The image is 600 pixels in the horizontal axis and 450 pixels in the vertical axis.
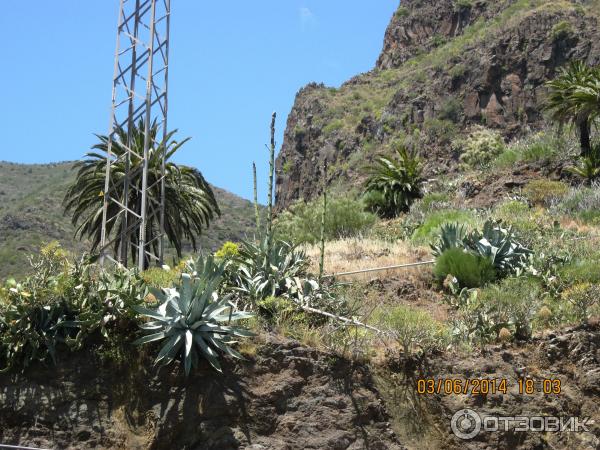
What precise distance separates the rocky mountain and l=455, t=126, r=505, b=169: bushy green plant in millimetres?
11227

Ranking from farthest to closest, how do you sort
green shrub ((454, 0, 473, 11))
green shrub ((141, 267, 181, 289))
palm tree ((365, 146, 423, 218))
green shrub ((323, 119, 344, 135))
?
green shrub ((454, 0, 473, 11))
green shrub ((323, 119, 344, 135))
palm tree ((365, 146, 423, 218))
green shrub ((141, 267, 181, 289))

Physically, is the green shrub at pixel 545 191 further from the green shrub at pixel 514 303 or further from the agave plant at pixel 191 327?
the agave plant at pixel 191 327

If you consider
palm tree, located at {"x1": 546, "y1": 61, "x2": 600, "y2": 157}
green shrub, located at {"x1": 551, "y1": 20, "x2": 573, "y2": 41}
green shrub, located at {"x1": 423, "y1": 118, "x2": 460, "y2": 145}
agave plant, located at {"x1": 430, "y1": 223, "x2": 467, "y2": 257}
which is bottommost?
agave plant, located at {"x1": 430, "y1": 223, "x2": 467, "y2": 257}

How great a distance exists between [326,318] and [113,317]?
291 cm

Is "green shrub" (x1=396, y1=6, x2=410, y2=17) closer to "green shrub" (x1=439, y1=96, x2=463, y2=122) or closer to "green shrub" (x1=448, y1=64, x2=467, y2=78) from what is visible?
"green shrub" (x1=448, y1=64, x2=467, y2=78)

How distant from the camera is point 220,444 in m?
9.20

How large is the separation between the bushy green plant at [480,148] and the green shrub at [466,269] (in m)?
22.4

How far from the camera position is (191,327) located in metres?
9.74

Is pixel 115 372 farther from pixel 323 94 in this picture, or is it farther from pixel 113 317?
pixel 323 94

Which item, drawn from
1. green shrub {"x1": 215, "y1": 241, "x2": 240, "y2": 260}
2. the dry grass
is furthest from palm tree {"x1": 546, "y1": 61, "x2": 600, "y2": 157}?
green shrub {"x1": 215, "y1": 241, "x2": 240, "y2": 260}

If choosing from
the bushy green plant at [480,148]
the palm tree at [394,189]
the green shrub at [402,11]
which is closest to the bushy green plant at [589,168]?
the palm tree at [394,189]

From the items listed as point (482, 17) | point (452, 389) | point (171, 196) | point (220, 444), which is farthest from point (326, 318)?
point (482, 17)

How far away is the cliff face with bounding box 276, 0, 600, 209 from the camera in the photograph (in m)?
43.7

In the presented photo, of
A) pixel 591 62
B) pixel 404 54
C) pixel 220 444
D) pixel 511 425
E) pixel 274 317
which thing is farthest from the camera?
pixel 404 54
